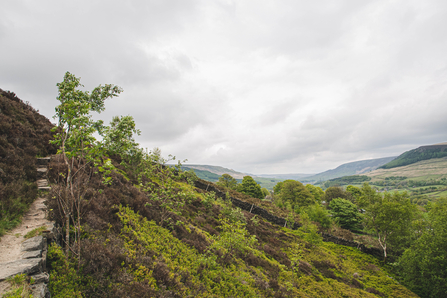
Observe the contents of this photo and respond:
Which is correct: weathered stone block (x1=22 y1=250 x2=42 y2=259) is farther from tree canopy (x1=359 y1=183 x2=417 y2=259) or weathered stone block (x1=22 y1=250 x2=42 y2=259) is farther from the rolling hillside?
tree canopy (x1=359 y1=183 x2=417 y2=259)

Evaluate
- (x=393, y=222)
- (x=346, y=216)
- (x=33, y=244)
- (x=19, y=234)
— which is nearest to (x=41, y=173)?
(x=19, y=234)

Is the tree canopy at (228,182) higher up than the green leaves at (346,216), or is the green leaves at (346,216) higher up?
the tree canopy at (228,182)

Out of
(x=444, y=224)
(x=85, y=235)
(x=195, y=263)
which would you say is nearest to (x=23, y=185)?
(x=85, y=235)

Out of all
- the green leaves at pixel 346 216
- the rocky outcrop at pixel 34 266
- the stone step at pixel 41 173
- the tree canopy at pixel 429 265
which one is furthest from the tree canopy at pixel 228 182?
the rocky outcrop at pixel 34 266

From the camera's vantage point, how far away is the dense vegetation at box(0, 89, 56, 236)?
19.8ft

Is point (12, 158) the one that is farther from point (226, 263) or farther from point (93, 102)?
point (226, 263)

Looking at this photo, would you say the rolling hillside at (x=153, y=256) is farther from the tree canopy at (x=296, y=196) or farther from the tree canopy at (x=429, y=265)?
the tree canopy at (x=296, y=196)

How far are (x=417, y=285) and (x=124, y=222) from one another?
24265mm

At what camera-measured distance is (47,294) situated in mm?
3842

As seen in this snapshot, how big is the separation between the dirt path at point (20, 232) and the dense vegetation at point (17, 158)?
7.5 inches

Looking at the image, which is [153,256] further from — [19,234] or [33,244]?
[19,234]

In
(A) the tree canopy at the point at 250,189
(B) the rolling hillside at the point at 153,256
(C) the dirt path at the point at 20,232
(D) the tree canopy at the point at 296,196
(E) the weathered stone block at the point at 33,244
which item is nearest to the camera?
(C) the dirt path at the point at 20,232

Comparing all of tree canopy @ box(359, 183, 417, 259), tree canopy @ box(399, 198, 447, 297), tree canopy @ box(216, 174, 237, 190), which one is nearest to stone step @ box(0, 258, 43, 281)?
tree canopy @ box(399, 198, 447, 297)

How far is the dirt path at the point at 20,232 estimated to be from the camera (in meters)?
4.54
